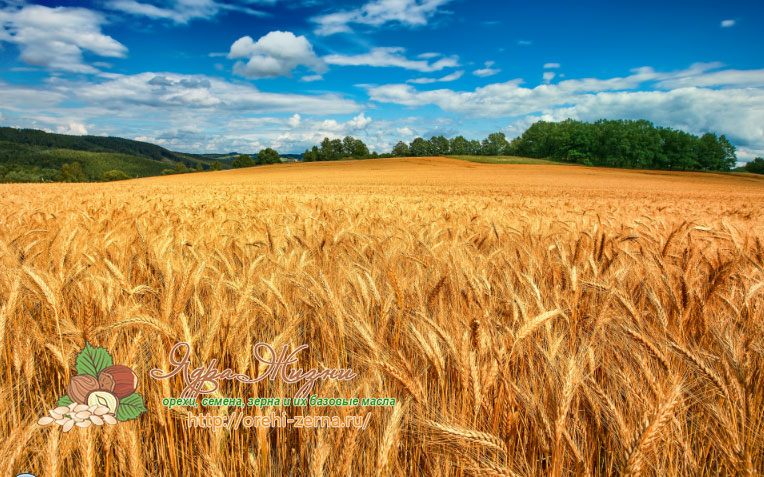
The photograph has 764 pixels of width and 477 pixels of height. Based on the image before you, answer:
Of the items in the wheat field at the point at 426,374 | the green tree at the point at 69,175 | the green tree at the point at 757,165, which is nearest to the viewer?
the wheat field at the point at 426,374

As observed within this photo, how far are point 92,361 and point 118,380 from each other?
11 centimetres

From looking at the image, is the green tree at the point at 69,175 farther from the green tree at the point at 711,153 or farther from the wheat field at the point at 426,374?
the green tree at the point at 711,153

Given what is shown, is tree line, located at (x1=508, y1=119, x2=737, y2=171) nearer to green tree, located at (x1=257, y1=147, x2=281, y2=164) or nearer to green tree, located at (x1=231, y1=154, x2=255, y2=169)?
green tree, located at (x1=257, y1=147, x2=281, y2=164)

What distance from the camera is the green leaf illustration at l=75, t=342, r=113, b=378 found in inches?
44.6

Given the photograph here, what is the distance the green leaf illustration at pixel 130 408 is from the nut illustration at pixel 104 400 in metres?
0.01

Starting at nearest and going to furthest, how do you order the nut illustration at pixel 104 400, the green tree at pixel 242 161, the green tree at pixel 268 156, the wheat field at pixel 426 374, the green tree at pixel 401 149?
1. the wheat field at pixel 426 374
2. the nut illustration at pixel 104 400
3. the green tree at pixel 242 161
4. the green tree at pixel 268 156
5. the green tree at pixel 401 149

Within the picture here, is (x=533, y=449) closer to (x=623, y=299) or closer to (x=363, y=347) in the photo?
(x=363, y=347)

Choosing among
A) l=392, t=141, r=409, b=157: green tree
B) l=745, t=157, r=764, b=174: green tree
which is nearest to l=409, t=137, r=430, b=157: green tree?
l=392, t=141, r=409, b=157: green tree

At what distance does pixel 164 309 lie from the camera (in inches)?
56.9

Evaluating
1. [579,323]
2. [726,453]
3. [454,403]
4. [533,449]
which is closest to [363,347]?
[454,403]

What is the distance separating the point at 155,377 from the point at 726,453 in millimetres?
1643

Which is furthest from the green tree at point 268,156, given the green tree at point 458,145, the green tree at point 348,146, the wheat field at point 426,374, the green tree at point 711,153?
the wheat field at point 426,374

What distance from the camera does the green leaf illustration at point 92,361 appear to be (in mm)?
1134

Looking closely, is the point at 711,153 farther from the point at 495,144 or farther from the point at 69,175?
the point at 69,175
